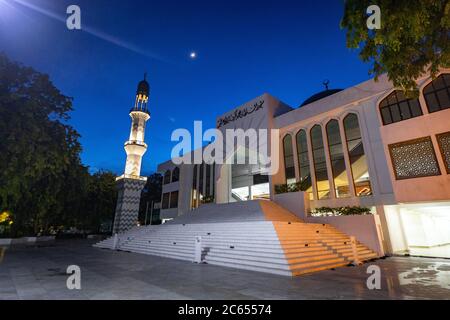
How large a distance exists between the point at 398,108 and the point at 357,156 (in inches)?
161

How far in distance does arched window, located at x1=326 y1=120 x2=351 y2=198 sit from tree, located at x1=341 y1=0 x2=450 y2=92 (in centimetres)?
1242

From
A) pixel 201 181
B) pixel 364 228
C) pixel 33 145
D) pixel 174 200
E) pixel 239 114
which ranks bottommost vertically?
pixel 364 228

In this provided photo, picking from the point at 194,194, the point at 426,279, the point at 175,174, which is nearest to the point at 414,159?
the point at 426,279

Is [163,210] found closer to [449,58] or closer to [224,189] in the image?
[224,189]

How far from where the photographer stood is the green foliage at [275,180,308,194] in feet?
59.8

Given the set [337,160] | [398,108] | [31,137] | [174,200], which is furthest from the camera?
[174,200]

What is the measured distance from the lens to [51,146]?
28.4 ft

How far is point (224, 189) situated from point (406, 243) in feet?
→ 52.9

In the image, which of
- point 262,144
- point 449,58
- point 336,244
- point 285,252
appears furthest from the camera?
point 262,144

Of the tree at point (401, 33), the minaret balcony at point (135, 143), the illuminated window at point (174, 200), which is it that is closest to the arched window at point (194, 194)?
the illuminated window at point (174, 200)

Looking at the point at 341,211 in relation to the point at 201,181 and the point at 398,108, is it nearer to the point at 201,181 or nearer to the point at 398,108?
the point at 398,108

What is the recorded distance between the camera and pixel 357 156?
17141 mm
